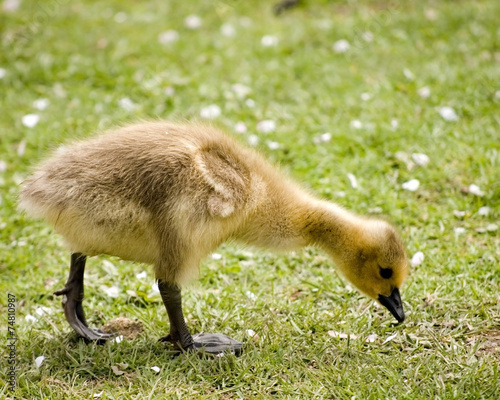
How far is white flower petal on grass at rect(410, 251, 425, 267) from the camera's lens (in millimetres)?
4039

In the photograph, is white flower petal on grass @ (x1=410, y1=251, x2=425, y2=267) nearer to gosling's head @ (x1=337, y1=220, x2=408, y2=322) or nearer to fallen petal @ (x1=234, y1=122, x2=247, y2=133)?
gosling's head @ (x1=337, y1=220, x2=408, y2=322)

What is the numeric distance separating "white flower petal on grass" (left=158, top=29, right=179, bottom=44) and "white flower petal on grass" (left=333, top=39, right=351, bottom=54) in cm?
167

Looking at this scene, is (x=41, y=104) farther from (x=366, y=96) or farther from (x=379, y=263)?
(x=379, y=263)

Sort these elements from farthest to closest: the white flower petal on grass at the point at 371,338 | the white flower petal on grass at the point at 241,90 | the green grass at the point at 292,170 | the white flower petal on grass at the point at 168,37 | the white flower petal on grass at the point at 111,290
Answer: the white flower petal on grass at the point at 168,37, the white flower petal on grass at the point at 241,90, the white flower petal on grass at the point at 111,290, the white flower petal on grass at the point at 371,338, the green grass at the point at 292,170

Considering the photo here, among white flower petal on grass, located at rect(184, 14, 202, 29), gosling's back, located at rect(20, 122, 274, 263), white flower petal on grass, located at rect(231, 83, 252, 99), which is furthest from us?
white flower petal on grass, located at rect(184, 14, 202, 29)

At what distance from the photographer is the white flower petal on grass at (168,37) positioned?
716 centimetres

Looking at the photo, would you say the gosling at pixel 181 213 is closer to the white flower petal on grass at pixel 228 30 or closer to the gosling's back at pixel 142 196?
the gosling's back at pixel 142 196

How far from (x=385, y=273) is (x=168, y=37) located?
4.64m

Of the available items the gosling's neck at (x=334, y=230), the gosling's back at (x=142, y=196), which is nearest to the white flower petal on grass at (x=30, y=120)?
the gosling's back at (x=142, y=196)

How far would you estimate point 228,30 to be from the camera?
24.0 feet

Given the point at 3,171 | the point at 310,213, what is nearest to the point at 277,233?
the point at 310,213

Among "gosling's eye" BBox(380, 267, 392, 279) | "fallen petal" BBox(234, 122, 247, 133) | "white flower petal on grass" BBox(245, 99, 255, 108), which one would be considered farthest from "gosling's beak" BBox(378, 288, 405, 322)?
"white flower petal on grass" BBox(245, 99, 255, 108)

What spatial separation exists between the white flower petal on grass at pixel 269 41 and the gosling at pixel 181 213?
11.7ft

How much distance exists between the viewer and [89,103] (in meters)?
5.99
